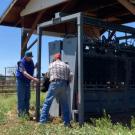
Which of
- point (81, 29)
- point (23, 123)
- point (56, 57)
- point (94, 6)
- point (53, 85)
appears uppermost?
point (94, 6)

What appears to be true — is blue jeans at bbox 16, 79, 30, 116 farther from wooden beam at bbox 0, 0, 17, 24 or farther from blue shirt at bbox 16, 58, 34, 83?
wooden beam at bbox 0, 0, 17, 24

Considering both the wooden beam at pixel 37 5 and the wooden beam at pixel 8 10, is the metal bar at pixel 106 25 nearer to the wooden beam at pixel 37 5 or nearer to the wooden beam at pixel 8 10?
the wooden beam at pixel 37 5

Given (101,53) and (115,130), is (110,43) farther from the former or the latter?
(115,130)

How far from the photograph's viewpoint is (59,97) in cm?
990

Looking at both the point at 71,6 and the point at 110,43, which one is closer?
the point at 110,43

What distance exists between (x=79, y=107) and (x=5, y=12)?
223 inches

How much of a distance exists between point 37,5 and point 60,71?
3678mm

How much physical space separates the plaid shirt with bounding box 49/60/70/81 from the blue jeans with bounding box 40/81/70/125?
0.12 meters

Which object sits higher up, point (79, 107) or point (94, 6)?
point (94, 6)

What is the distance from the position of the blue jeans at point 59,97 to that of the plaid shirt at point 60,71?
0.12 m

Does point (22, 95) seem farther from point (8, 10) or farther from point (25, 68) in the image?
point (8, 10)

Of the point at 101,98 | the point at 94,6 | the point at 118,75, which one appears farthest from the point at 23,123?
the point at 94,6

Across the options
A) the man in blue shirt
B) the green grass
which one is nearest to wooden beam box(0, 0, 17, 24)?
the man in blue shirt

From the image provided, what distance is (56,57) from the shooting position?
9.88 meters
